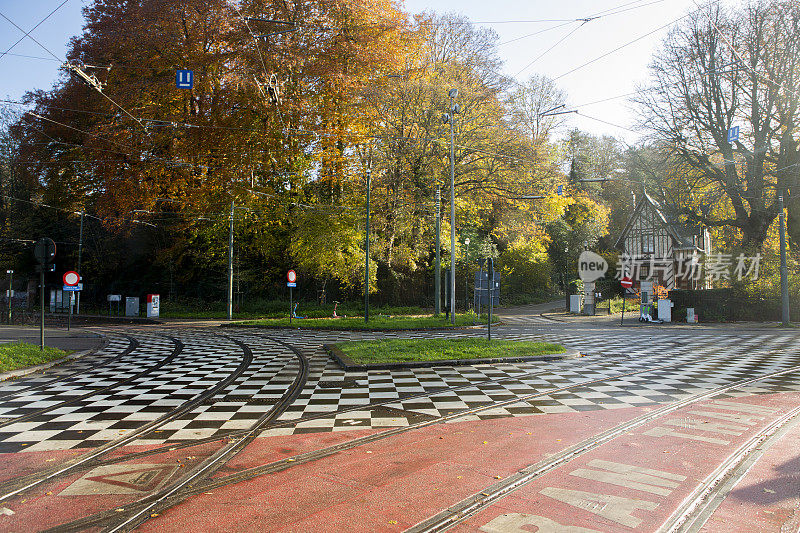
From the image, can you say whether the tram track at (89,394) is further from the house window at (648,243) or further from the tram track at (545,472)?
the house window at (648,243)

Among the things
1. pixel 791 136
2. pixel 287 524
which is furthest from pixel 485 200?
pixel 287 524

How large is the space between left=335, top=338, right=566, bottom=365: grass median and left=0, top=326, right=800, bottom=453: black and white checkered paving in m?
0.60

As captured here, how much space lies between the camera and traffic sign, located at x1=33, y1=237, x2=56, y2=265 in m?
12.2

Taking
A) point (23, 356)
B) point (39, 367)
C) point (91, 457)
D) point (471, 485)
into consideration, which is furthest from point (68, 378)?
point (471, 485)

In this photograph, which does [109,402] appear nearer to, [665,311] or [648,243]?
[665,311]

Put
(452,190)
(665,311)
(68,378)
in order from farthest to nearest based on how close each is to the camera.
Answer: (665,311) → (452,190) → (68,378)

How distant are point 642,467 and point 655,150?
30.4 metres

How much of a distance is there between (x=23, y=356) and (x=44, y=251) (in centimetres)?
261

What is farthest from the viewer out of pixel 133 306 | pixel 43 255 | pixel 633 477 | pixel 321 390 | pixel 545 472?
pixel 133 306

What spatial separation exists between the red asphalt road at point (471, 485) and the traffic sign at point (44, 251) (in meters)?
8.92

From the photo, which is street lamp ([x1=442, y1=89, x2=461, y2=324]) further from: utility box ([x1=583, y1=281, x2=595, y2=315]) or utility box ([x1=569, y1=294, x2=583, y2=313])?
utility box ([x1=583, y1=281, x2=595, y2=315])

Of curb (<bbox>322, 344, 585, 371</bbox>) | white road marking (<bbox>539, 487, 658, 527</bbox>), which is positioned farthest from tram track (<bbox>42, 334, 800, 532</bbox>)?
curb (<bbox>322, 344, 585, 371</bbox>)

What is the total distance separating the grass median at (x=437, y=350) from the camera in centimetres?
1165

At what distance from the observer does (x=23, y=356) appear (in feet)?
36.8
